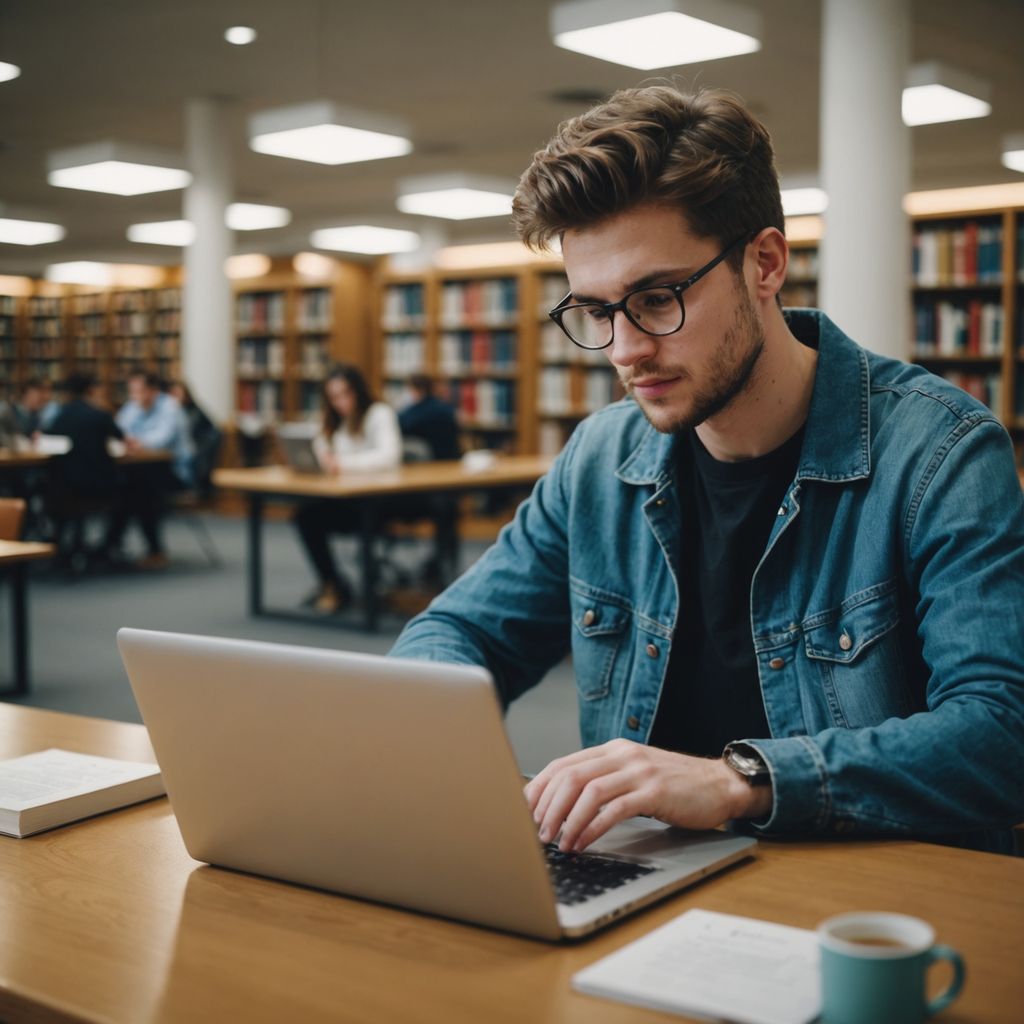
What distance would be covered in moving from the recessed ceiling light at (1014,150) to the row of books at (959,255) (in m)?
1.75

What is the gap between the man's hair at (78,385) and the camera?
299 inches

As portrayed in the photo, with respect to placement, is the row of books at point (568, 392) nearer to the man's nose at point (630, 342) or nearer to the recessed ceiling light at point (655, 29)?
the recessed ceiling light at point (655, 29)

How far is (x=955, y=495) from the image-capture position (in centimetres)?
119

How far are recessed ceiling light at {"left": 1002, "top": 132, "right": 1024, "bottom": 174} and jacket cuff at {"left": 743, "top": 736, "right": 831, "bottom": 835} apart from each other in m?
8.80

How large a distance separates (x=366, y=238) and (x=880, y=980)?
35.5 ft

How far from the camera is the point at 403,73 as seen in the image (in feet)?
24.0

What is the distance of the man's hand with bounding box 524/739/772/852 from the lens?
3.17 ft

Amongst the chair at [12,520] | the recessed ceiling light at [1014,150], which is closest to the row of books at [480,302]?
the recessed ceiling light at [1014,150]

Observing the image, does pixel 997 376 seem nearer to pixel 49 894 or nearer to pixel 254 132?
pixel 254 132

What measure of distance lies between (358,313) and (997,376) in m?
6.75

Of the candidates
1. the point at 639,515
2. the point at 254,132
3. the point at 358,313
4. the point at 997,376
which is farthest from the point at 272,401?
the point at 639,515

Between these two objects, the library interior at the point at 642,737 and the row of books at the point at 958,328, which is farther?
the row of books at the point at 958,328

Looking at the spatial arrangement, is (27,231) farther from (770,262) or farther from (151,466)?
(770,262)

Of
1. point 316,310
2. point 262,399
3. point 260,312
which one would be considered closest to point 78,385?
point 316,310
